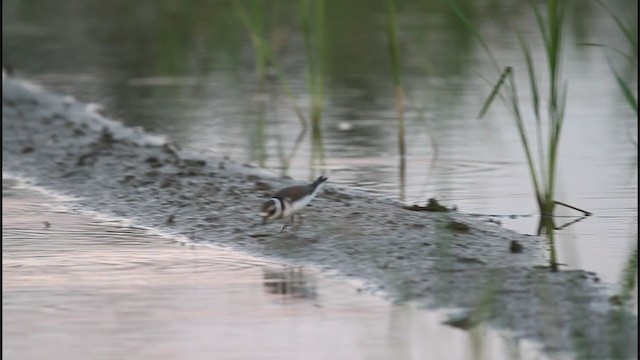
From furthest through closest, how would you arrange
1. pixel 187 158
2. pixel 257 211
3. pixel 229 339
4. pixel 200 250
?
pixel 187 158, pixel 257 211, pixel 200 250, pixel 229 339

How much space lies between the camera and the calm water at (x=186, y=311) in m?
6.57

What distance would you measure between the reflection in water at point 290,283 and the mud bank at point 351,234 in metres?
0.22

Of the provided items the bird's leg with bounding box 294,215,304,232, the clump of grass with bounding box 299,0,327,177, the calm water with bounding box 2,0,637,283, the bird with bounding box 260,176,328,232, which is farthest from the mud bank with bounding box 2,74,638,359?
the clump of grass with bounding box 299,0,327,177

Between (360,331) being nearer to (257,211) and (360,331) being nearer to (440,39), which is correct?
(257,211)

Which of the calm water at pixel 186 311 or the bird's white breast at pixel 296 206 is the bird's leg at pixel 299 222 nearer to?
the bird's white breast at pixel 296 206

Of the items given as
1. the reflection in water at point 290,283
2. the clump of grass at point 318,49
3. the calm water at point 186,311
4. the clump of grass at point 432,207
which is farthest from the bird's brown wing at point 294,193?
the clump of grass at point 318,49

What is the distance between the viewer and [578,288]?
7.49 m

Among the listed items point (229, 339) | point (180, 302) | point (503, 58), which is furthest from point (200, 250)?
point (503, 58)

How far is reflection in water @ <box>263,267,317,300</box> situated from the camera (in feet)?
25.4

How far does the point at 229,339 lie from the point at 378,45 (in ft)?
47.2

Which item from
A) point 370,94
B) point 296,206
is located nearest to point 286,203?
point 296,206

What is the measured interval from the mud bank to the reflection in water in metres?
0.22

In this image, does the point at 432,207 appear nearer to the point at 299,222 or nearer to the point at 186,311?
the point at 299,222

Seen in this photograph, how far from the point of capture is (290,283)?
8000 mm
